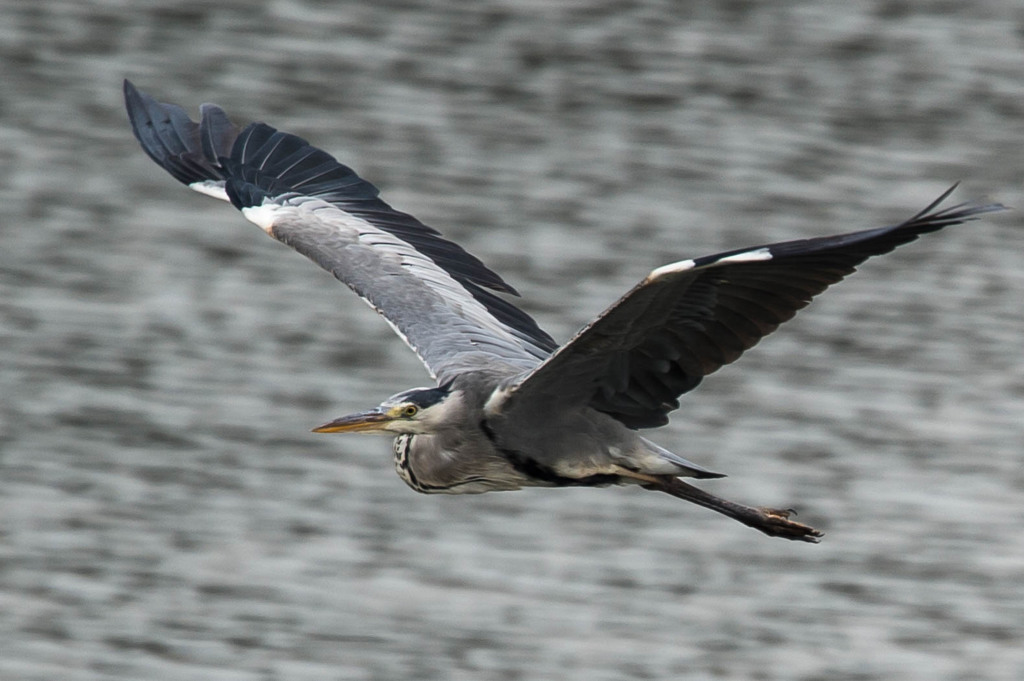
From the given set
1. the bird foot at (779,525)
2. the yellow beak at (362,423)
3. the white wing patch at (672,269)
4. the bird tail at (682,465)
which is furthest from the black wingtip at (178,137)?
the white wing patch at (672,269)

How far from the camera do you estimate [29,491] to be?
9.79 meters

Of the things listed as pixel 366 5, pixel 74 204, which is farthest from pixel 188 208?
pixel 366 5

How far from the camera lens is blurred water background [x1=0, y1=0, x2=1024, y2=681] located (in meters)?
9.06

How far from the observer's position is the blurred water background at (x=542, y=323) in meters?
9.06

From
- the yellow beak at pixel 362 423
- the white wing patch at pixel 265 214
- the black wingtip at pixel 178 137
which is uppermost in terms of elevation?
the black wingtip at pixel 178 137

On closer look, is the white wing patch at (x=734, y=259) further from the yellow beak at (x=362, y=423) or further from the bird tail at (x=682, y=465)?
the yellow beak at (x=362, y=423)

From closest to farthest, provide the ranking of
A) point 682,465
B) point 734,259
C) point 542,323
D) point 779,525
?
point 734,259, point 682,465, point 779,525, point 542,323

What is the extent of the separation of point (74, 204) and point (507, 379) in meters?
6.53

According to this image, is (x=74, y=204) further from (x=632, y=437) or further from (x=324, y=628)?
(x=632, y=437)

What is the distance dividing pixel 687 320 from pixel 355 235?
2246mm

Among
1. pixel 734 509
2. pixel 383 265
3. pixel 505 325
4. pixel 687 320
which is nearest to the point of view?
pixel 687 320

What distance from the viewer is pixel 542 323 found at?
10.8 meters

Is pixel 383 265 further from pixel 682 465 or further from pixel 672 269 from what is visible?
pixel 672 269

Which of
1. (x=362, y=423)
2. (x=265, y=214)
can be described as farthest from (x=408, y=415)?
(x=265, y=214)
